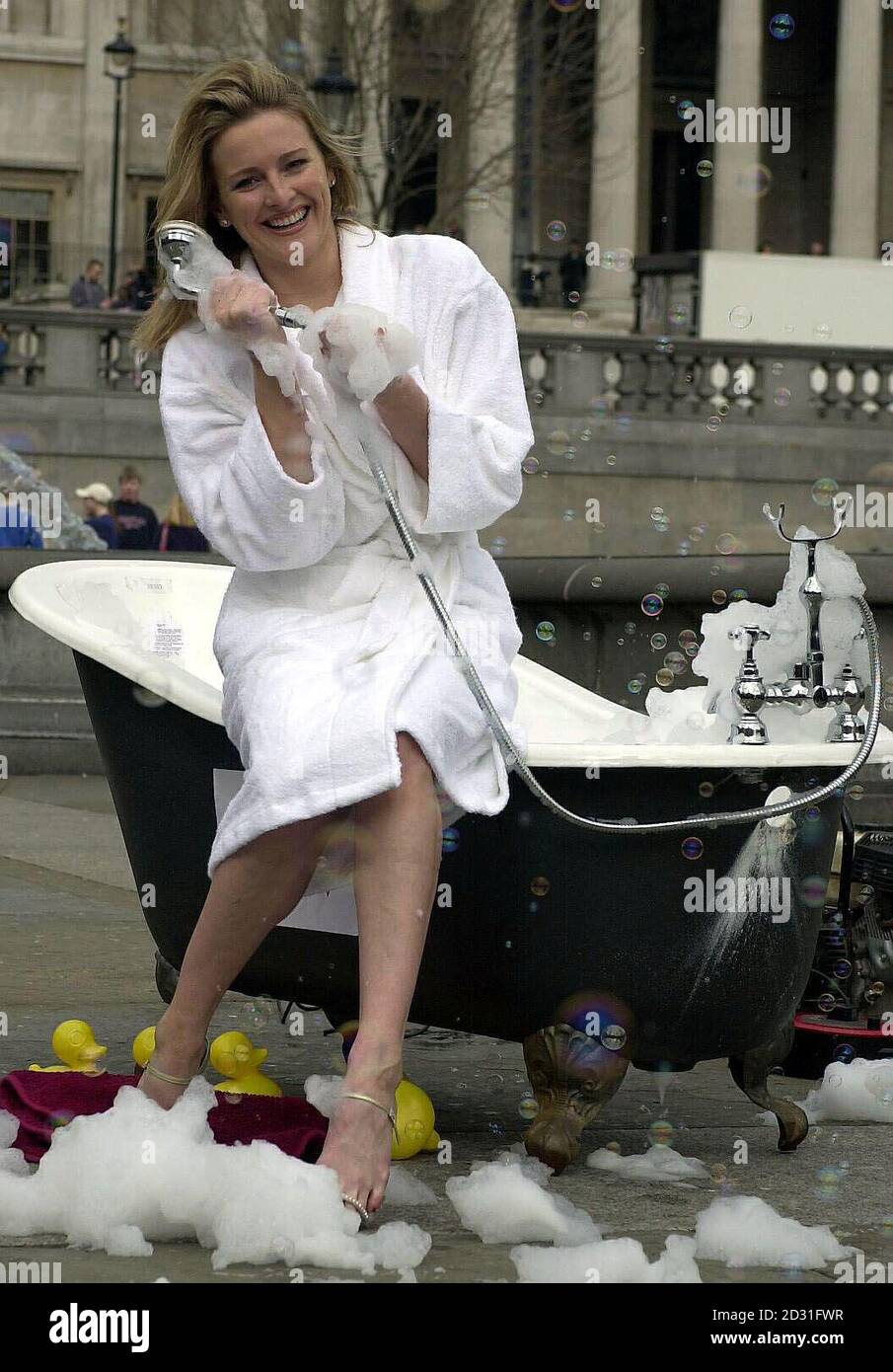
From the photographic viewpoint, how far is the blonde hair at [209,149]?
12.9ft

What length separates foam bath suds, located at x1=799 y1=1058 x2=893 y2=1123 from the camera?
448cm

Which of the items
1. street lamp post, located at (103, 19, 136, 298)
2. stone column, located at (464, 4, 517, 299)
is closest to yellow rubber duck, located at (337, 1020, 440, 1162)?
stone column, located at (464, 4, 517, 299)

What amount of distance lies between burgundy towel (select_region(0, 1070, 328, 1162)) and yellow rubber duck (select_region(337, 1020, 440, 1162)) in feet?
0.50

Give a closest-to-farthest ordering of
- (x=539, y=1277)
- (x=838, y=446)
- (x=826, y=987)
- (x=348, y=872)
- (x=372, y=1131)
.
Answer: (x=539, y=1277) → (x=372, y=1131) → (x=348, y=872) → (x=826, y=987) → (x=838, y=446)

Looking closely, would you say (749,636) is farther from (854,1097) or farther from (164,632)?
(164,632)

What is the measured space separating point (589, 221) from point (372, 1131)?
1614 inches

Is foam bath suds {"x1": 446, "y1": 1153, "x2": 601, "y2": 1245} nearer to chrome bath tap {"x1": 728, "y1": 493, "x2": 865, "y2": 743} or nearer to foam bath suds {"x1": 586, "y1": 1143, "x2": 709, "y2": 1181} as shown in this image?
foam bath suds {"x1": 586, "y1": 1143, "x2": 709, "y2": 1181}

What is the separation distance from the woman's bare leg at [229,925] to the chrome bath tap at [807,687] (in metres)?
0.95

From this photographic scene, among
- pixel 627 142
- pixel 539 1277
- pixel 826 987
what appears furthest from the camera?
pixel 627 142

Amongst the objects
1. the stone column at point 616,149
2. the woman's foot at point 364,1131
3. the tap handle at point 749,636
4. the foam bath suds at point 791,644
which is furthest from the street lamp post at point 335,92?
the stone column at point 616,149

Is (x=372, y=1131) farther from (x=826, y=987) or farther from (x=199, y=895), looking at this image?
(x=826, y=987)

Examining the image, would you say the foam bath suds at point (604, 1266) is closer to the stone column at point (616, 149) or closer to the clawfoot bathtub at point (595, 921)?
the clawfoot bathtub at point (595, 921)

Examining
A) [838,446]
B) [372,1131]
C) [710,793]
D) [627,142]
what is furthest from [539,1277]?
[627,142]

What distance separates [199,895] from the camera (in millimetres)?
4195
